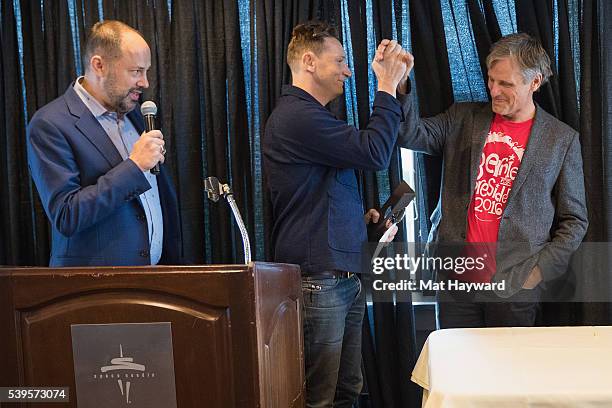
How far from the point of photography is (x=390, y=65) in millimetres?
2293

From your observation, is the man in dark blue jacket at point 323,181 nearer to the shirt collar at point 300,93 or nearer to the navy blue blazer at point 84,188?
the shirt collar at point 300,93

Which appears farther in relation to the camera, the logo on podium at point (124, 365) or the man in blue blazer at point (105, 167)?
the man in blue blazer at point (105, 167)

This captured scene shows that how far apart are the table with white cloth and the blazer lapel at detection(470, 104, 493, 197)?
28.6 inches

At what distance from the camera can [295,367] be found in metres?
1.97

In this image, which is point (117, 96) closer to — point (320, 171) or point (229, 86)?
point (229, 86)

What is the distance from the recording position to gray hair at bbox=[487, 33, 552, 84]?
2.39 metres

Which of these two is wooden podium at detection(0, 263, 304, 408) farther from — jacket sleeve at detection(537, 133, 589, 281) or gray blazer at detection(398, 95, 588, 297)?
jacket sleeve at detection(537, 133, 589, 281)

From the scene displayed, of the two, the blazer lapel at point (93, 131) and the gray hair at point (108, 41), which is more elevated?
the gray hair at point (108, 41)

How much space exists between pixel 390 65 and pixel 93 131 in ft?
3.37

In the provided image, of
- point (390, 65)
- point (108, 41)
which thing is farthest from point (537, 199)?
point (108, 41)

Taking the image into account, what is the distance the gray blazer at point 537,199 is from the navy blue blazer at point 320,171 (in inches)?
11.9

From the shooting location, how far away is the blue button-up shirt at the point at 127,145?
2.19 m

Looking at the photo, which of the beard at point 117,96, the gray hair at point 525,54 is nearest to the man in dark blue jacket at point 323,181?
the gray hair at point 525,54

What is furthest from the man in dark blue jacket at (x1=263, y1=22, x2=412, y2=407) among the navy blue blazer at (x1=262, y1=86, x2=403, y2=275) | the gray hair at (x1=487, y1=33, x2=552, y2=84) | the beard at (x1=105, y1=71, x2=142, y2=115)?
the beard at (x1=105, y1=71, x2=142, y2=115)
